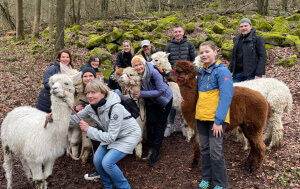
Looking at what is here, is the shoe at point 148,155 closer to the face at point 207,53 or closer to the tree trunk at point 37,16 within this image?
the face at point 207,53

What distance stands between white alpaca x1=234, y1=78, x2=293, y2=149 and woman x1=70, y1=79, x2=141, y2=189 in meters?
2.44

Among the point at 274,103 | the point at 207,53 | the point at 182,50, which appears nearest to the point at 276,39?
the point at 182,50

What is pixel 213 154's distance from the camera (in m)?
2.99

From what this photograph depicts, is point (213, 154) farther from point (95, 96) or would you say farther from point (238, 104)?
point (95, 96)

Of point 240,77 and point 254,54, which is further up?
point 254,54

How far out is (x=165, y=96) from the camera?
166 inches

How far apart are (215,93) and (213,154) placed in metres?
0.78

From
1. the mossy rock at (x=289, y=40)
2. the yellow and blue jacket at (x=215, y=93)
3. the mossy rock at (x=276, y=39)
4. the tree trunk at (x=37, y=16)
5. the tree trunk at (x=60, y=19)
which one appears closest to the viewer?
the yellow and blue jacket at (x=215, y=93)

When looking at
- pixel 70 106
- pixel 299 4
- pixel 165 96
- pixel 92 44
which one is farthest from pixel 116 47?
pixel 299 4

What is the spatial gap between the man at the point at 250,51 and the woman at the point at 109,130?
9.17 ft

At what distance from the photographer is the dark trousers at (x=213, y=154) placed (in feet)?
9.76

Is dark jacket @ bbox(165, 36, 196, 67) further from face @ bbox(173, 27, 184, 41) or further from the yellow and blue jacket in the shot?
the yellow and blue jacket

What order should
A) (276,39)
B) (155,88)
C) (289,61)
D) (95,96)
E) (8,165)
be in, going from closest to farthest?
(95,96), (8,165), (155,88), (289,61), (276,39)

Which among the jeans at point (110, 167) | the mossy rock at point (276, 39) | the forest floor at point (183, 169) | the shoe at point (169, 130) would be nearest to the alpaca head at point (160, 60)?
the shoe at point (169, 130)
